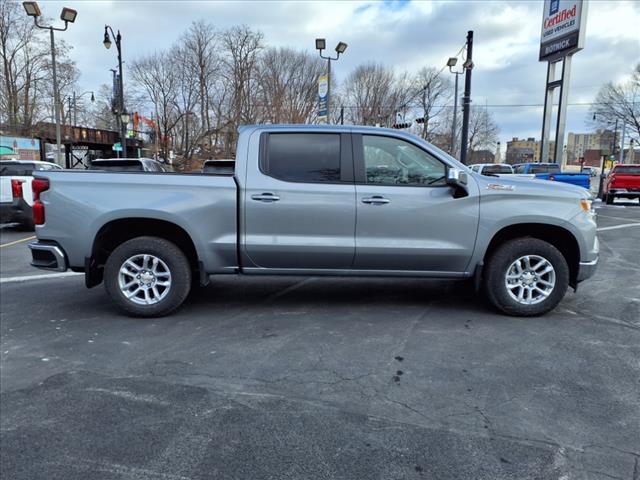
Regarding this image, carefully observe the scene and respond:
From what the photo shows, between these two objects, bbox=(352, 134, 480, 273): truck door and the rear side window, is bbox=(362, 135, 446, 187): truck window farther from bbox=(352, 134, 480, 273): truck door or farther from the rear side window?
the rear side window

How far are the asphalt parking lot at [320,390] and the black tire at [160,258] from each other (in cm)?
18

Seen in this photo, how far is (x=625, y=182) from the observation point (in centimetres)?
2067

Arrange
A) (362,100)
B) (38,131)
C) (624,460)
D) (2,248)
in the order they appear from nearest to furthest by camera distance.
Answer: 1. (624,460)
2. (2,248)
3. (38,131)
4. (362,100)

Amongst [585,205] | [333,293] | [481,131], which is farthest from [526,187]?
[481,131]

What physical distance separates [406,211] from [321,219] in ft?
2.82

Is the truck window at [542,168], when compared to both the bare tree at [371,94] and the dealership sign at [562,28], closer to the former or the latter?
the dealership sign at [562,28]

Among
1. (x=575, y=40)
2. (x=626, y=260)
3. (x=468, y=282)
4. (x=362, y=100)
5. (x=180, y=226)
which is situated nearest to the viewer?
(x=180, y=226)

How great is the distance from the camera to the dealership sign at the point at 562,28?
88.7 feet

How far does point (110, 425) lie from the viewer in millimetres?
2873

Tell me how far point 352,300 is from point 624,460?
10.9 ft

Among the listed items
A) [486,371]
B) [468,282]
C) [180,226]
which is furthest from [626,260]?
[180,226]

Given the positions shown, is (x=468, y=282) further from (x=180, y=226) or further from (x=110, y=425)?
(x=110, y=425)

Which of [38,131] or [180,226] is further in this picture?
[38,131]

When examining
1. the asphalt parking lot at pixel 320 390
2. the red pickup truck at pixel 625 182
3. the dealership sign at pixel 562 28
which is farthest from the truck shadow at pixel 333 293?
the dealership sign at pixel 562 28
